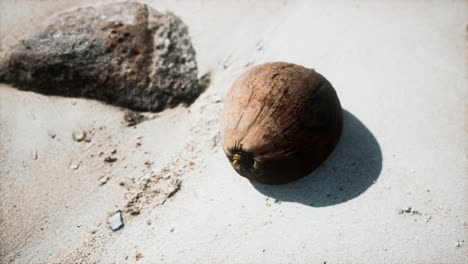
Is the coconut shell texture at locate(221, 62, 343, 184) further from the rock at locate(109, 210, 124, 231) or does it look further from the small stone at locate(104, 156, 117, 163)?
the small stone at locate(104, 156, 117, 163)

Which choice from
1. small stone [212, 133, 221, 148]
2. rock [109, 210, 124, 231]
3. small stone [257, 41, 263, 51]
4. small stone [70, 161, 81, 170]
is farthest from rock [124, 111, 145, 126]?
small stone [257, 41, 263, 51]

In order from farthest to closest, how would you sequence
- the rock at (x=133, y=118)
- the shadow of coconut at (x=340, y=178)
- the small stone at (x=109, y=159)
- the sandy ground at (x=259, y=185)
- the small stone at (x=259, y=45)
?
1. the small stone at (x=259, y=45)
2. the rock at (x=133, y=118)
3. the small stone at (x=109, y=159)
4. the shadow of coconut at (x=340, y=178)
5. the sandy ground at (x=259, y=185)

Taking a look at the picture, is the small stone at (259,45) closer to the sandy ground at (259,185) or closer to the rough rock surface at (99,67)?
the sandy ground at (259,185)

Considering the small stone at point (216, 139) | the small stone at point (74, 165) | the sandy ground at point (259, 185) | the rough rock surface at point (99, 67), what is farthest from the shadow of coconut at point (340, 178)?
the small stone at point (74, 165)

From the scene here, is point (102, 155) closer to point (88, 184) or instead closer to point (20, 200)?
point (88, 184)

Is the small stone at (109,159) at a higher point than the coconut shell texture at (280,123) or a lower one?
lower

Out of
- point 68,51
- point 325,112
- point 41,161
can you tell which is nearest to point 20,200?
point 41,161
